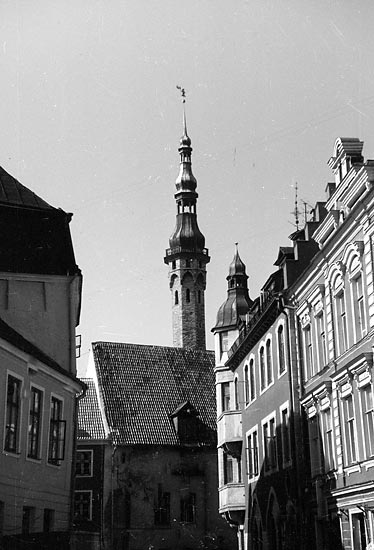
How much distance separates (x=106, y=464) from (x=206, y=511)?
21.4 feet

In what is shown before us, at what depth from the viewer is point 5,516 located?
18531 mm

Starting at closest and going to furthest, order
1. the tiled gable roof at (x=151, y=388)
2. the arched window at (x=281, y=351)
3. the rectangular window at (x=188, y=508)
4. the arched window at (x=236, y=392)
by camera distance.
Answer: the arched window at (x=281, y=351)
the arched window at (x=236, y=392)
the rectangular window at (x=188, y=508)
the tiled gable roof at (x=151, y=388)

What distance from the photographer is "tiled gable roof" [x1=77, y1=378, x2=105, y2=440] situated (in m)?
43.7

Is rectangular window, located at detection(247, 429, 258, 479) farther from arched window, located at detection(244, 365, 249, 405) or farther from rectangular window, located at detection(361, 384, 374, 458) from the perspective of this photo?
rectangular window, located at detection(361, 384, 374, 458)

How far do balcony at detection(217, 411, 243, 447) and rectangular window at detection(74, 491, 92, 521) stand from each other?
10212 mm

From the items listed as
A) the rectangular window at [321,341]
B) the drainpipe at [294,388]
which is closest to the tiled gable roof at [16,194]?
the drainpipe at [294,388]

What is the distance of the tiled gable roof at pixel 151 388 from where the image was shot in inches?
1785

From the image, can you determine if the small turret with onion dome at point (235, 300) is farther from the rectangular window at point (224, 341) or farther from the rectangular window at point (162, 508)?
the rectangular window at point (162, 508)

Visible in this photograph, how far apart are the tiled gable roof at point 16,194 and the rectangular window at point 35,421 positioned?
617 cm

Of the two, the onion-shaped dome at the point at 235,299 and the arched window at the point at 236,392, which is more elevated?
the onion-shaped dome at the point at 235,299

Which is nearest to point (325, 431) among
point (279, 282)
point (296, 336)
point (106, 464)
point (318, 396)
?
point (318, 396)

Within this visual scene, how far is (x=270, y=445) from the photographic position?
28.8m

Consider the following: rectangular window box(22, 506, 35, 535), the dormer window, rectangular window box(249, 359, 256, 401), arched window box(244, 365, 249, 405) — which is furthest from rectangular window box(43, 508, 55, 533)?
the dormer window

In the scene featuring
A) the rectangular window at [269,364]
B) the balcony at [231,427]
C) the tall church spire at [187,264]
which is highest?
the tall church spire at [187,264]
